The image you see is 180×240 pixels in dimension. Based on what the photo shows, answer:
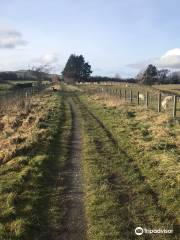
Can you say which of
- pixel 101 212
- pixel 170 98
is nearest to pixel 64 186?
pixel 101 212

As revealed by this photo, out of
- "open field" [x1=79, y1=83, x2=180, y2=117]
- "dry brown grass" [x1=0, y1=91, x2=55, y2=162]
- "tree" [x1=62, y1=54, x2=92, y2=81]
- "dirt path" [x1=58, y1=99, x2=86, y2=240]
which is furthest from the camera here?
"tree" [x1=62, y1=54, x2=92, y2=81]

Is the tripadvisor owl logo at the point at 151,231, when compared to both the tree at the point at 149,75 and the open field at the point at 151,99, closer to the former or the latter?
the open field at the point at 151,99

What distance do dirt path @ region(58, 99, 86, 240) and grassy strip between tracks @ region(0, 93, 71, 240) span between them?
0.18m

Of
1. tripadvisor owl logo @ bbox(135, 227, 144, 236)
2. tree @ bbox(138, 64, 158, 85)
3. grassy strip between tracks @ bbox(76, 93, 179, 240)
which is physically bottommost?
tripadvisor owl logo @ bbox(135, 227, 144, 236)

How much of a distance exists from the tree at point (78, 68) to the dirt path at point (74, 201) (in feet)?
393

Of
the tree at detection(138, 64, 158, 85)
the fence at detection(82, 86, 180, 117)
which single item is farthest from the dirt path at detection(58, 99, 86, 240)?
the tree at detection(138, 64, 158, 85)

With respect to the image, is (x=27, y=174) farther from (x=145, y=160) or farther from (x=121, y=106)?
(x=121, y=106)

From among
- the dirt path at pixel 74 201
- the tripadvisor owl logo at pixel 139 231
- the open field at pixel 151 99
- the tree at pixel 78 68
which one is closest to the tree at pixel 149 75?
the tree at pixel 78 68

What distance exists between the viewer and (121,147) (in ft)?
46.0

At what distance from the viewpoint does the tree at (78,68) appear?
132500mm

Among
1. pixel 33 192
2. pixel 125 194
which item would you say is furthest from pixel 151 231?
pixel 33 192

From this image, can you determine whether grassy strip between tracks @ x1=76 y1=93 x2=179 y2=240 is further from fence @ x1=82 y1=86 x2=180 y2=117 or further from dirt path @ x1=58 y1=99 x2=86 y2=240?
fence @ x1=82 y1=86 x2=180 y2=117

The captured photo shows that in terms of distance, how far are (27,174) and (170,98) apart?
21.4 m

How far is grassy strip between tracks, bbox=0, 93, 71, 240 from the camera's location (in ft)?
23.5
